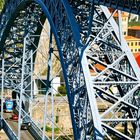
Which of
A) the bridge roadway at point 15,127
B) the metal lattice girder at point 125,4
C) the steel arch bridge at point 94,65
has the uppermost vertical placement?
the metal lattice girder at point 125,4

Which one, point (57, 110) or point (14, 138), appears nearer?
point (14, 138)

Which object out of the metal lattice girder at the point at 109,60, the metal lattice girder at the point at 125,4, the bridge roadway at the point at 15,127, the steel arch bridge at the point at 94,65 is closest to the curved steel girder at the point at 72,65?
the steel arch bridge at the point at 94,65

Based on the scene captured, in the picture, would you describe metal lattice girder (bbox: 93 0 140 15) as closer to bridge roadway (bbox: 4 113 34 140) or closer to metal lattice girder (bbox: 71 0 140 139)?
metal lattice girder (bbox: 71 0 140 139)

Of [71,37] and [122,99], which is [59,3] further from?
[122,99]

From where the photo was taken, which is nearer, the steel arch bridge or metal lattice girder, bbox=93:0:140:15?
metal lattice girder, bbox=93:0:140:15

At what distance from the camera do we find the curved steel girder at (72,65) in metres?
21.2

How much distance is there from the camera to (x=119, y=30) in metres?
22.6

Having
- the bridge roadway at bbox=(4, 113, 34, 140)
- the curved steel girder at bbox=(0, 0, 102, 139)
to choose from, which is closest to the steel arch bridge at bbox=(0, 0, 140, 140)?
the curved steel girder at bbox=(0, 0, 102, 139)

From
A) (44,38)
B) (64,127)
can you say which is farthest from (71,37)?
(44,38)

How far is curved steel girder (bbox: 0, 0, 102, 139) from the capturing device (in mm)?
21203

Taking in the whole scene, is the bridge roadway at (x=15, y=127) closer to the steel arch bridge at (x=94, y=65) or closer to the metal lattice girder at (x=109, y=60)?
→ the steel arch bridge at (x=94, y=65)

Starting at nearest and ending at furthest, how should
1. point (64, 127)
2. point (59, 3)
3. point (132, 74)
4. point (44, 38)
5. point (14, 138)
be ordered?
point (132, 74) → point (59, 3) → point (14, 138) → point (64, 127) → point (44, 38)

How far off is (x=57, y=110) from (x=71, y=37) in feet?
96.2

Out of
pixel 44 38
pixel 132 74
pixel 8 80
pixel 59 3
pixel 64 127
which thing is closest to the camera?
pixel 132 74
